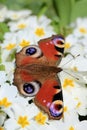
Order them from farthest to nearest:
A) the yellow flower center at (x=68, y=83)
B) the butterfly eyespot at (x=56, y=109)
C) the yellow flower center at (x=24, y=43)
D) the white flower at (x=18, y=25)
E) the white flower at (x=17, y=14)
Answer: the white flower at (x=17, y=14) → the white flower at (x=18, y=25) → the yellow flower center at (x=24, y=43) → the yellow flower center at (x=68, y=83) → the butterfly eyespot at (x=56, y=109)

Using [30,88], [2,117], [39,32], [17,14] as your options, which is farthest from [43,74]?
[17,14]

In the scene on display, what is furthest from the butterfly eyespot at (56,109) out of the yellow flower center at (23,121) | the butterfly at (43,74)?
the yellow flower center at (23,121)

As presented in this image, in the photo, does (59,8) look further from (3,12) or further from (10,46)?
(10,46)

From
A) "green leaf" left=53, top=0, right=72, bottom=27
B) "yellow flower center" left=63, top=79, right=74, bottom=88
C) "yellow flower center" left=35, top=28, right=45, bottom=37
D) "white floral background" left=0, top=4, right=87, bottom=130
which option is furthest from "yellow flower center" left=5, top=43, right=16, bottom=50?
"green leaf" left=53, top=0, right=72, bottom=27

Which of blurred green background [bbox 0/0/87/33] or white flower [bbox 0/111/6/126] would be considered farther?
blurred green background [bbox 0/0/87/33]

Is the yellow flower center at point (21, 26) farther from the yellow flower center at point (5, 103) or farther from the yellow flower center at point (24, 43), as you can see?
the yellow flower center at point (5, 103)

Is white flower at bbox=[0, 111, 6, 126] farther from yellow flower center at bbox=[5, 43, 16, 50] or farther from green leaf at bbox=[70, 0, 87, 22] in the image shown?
green leaf at bbox=[70, 0, 87, 22]

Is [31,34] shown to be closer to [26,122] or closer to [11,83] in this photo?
[11,83]
